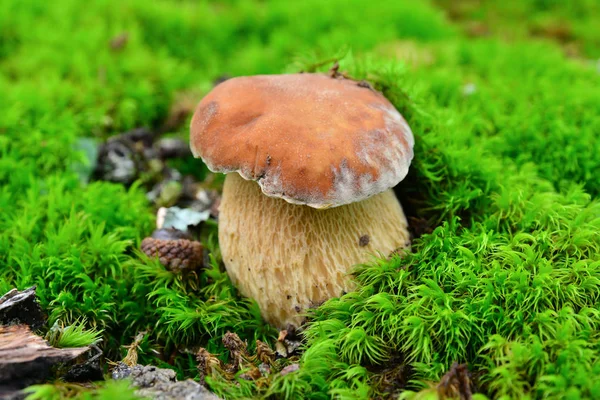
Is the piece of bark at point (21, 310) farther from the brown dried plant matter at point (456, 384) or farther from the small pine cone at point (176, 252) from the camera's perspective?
the brown dried plant matter at point (456, 384)

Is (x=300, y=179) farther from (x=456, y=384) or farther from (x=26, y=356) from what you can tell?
(x=26, y=356)

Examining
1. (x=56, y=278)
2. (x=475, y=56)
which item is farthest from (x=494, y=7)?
(x=56, y=278)

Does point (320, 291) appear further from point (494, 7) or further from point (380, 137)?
point (494, 7)

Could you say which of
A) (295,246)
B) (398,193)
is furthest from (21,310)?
(398,193)

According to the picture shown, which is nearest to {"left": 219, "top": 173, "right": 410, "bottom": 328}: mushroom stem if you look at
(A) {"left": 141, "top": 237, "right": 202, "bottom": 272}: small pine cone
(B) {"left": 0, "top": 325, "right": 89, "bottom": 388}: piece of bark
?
(A) {"left": 141, "top": 237, "right": 202, "bottom": 272}: small pine cone

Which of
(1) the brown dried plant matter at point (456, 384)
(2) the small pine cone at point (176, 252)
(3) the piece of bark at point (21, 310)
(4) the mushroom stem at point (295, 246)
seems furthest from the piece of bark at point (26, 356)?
(1) the brown dried plant matter at point (456, 384)

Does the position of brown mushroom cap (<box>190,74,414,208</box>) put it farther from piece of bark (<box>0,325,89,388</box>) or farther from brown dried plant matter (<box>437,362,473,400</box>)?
piece of bark (<box>0,325,89,388</box>)
